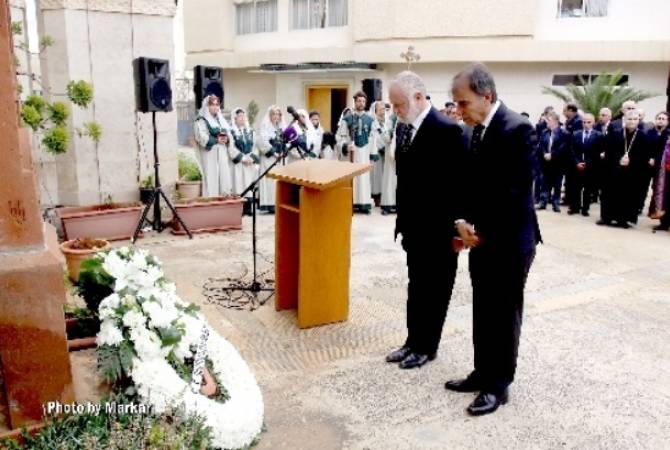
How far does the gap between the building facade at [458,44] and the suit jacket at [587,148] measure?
3.73 metres

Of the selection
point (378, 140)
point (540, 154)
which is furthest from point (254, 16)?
point (540, 154)

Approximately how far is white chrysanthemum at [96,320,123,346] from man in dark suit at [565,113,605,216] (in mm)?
8834

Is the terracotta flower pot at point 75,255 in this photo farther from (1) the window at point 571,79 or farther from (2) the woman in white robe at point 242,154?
(1) the window at point 571,79

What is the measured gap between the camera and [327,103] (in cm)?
1989

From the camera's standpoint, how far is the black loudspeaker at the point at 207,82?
9.24 metres

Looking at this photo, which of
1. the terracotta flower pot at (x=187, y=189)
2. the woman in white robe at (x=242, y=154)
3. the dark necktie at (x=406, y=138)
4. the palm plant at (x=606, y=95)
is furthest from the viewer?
the palm plant at (x=606, y=95)

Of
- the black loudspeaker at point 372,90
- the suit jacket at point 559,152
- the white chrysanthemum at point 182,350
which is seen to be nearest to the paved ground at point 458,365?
the white chrysanthemum at point 182,350

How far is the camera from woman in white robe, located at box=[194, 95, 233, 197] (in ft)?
30.2

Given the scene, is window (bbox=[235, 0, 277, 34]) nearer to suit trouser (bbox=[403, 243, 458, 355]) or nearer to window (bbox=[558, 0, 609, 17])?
window (bbox=[558, 0, 609, 17])

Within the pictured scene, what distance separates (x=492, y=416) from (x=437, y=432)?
404mm

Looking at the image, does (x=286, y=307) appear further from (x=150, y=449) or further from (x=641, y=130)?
(x=641, y=130)

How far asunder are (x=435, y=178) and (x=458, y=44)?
524 inches

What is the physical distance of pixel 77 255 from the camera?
578 cm

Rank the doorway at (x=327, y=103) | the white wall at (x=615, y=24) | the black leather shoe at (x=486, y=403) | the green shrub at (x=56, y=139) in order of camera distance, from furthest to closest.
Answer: the doorway at (x=327, y=103)
the white wall at (x=615, y=24)
the green shrub at (x=56, y=139)
the black leather shoe at (x=486, y=403)
